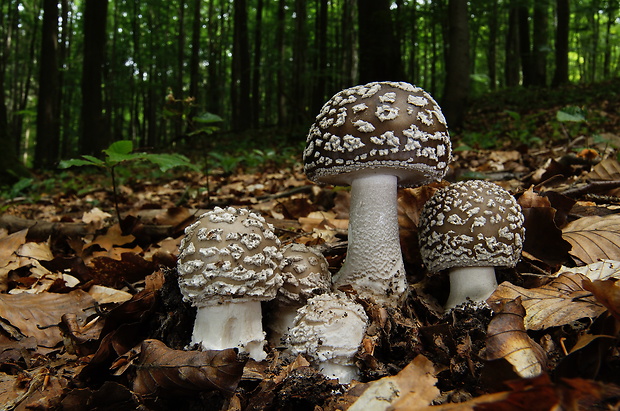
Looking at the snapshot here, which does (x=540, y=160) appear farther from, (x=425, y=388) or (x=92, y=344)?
(x=92, y=344)

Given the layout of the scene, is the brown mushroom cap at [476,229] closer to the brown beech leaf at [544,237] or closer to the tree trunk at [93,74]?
the brown beech leaf at [544,237]

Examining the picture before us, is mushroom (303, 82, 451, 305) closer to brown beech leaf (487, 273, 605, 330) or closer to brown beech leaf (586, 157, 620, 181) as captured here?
brown beech leaf (487, 273, 605, 330)

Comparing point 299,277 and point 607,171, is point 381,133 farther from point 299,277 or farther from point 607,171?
point 607,171

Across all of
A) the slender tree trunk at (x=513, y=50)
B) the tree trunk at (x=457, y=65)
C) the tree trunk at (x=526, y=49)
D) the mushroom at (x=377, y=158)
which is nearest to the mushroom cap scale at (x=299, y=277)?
the mushroom at (x=377, y=158)

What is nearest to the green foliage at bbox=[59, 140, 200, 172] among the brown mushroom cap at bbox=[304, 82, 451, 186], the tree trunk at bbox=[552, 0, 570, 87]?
the brown mushroom cap at bbox=[304, 82, 451, 186]

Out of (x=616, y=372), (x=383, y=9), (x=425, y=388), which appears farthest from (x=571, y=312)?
(x=383, y=9)

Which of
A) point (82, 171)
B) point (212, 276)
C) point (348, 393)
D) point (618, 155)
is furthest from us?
point (82, 171)

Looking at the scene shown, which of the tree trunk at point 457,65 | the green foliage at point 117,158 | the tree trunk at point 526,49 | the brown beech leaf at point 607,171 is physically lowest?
the brown beech leaf at point 607,171

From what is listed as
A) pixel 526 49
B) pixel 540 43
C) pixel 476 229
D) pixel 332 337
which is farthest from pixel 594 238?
pixel 526 49
